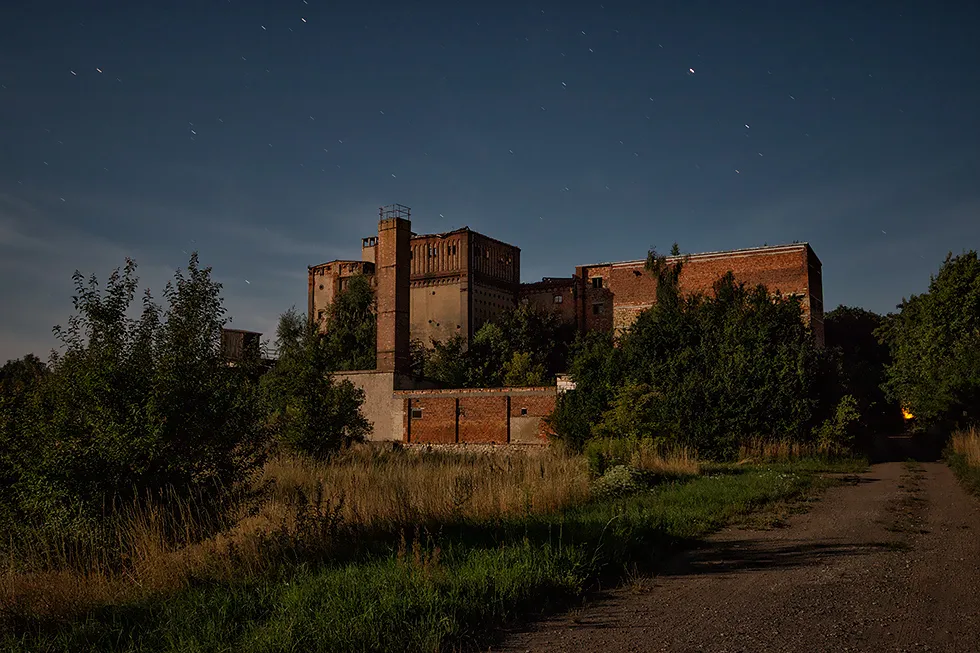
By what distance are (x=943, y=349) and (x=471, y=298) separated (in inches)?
1030

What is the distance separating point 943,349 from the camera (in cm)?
3139

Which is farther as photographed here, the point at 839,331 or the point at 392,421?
the point at 839,331

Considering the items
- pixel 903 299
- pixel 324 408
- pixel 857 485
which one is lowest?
pixel 857 485

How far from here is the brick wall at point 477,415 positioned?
3155 centimetres

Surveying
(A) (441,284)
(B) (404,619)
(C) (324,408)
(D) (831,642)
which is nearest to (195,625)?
(B) (404,619)

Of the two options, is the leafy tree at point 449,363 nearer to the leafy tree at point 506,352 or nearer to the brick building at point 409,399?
the leafy tree at point 506,352

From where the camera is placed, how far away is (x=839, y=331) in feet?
205

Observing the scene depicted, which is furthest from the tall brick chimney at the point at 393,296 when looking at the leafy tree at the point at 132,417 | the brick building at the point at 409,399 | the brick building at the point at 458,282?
the leafy tree at the point at 132,417

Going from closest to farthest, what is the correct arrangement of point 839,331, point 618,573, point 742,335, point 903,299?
point 618,573
point 742,335
point 903,299
point 839,331

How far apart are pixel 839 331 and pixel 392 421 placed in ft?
145

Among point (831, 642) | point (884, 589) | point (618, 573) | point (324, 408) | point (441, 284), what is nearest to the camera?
point (831, 642)

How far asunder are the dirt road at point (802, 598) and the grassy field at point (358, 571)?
1.71ft

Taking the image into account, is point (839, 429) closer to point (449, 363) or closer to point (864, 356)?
point (449, 363)

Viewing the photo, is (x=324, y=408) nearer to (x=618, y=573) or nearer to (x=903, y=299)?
(x=618, y=573)
